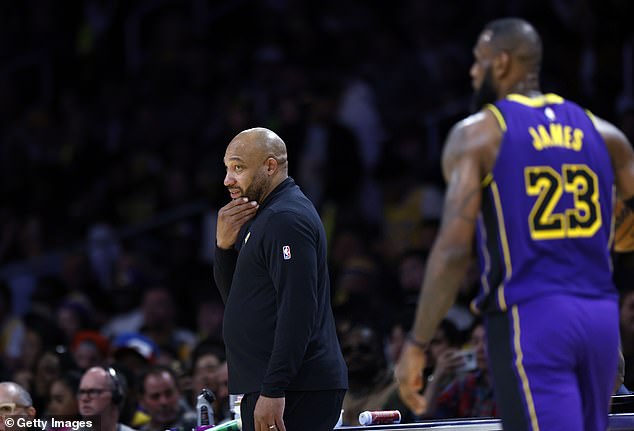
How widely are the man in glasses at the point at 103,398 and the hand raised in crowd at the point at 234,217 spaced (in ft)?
6.88

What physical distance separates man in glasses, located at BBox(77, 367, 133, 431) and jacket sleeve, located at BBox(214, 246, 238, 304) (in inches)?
73.8

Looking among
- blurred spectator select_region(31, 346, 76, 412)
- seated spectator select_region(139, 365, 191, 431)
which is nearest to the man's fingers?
seated spectator select_region(139, 365, 191, 431)

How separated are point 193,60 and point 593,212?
957 centimetres

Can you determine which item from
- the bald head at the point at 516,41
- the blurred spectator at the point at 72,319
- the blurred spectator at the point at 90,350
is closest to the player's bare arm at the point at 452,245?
the bald head at the point at 516,41

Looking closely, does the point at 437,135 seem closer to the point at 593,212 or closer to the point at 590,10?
the point at 590,10

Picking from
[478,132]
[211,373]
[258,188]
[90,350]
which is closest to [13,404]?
[211,373]

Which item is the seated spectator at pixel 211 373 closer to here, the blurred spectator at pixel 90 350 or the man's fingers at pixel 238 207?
the blurred spectator at pixel 90 350

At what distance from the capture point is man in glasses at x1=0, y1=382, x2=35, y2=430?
240 inches

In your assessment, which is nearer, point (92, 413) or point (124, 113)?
point (92, 413)

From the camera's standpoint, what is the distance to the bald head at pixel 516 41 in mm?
3793

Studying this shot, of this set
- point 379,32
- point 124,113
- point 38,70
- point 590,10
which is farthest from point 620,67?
point 38,70

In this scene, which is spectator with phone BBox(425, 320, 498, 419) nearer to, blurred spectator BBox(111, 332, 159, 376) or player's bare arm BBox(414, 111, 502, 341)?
blurred spectator BBox(111, 332, 159, 376)

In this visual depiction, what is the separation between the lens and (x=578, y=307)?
3.60 metres

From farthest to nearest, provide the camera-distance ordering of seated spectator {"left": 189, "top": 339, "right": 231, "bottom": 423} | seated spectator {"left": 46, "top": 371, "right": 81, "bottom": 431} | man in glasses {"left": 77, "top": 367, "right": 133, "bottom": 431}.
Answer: seated spectator {"left": 46, "top": 371, "right": 81, "bottom": 431} → seated spectator {"left": 189, "top": 339, "right": 231, "bottom": 423} → man in glasses {"left": 77, "top": 367, "right": 133, "bottom": 431}
